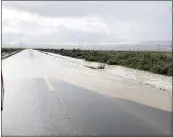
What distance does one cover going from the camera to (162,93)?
14.7 meters

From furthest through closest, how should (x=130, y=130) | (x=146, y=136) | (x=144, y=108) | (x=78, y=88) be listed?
(x=78, y=88) < (x=144, y=108) < (x=130, y=130) < (x=146, y=136)

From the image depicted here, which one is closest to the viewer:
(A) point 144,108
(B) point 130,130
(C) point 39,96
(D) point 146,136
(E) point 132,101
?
(D) point 146,136

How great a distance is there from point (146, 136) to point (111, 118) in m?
1.80

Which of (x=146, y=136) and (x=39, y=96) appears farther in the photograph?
(x=39, y=96)

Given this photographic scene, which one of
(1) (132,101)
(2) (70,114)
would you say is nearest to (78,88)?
(1) (132,101)

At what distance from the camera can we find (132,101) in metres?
12.2

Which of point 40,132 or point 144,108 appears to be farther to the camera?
point 144,108

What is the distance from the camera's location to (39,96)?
13.2 m

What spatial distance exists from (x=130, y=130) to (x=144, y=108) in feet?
10.3

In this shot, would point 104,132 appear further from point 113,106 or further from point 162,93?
point 162,93

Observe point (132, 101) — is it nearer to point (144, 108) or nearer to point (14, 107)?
point (144, 108)

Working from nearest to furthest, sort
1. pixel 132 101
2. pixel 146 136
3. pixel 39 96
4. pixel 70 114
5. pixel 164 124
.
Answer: pixel 146 136 → pixel 164 124 → pixel 70 114 → pixel 132 101 → pixel 39 96

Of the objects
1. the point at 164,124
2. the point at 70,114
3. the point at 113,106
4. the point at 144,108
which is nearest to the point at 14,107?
the point at 70,114

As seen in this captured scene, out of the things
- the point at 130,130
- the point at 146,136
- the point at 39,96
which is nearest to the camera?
the point at 146,136
